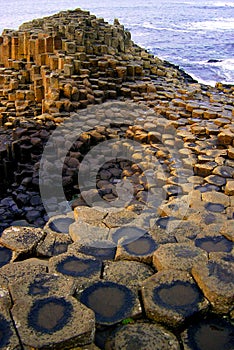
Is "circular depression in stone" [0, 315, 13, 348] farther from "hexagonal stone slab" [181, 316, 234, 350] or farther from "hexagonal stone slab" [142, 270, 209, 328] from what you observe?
"hexagonal stone slab" [181, 316, 234, 350]

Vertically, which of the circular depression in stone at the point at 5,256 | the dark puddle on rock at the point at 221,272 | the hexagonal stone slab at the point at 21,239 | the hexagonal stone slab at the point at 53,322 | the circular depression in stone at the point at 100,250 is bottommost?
the circular depression in stone at the point at 5,256

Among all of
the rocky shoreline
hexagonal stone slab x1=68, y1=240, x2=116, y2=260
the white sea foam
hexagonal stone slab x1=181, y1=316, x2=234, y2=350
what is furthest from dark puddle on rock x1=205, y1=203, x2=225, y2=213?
the white sea foam

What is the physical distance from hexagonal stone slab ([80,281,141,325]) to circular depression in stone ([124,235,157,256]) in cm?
59

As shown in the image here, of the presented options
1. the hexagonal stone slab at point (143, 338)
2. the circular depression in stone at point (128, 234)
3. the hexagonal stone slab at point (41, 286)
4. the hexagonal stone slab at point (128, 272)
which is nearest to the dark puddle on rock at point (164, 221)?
the circular depression in stone at point (128, 234)

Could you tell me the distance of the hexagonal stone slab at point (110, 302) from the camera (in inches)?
126

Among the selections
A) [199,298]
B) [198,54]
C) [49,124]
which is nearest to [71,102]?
[49,124]

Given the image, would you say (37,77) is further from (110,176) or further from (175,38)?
(175,38)

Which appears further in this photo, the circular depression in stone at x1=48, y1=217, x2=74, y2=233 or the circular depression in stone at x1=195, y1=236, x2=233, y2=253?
the circular depression in stone at x1=48, y1=217, x2=74, y2=233

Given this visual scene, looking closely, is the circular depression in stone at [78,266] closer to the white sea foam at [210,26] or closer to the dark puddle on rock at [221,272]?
the dark puddle on rock at [221,272]

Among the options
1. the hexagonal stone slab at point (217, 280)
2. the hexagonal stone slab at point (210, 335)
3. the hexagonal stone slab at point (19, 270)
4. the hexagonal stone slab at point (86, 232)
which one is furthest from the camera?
the hexagonal stone slab at point (86, 232)

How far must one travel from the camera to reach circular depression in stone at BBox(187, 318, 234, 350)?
117 inches

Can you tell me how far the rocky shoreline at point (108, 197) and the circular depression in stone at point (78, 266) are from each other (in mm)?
17

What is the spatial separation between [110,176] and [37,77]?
450 cm

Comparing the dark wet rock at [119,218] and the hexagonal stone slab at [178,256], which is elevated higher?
the hexagonal stone slab at [178,256]
